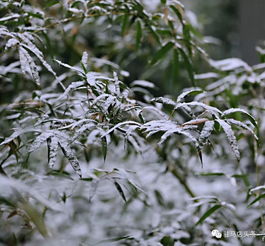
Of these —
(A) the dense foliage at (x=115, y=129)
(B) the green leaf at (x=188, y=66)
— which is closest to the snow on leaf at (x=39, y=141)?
(A) the dense foliage at (x=115, y=129)

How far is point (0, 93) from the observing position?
4.89 feet

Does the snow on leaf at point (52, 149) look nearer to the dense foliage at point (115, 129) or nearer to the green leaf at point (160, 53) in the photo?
the dense foliage at point (115, 129)

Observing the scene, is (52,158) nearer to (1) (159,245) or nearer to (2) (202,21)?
(1) (159,245)

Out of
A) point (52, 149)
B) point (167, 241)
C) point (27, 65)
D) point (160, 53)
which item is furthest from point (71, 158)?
point (160, 53)

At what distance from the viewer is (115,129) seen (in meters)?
0.63

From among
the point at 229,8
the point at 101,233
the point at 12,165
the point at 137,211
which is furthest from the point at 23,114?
the point at 229,8

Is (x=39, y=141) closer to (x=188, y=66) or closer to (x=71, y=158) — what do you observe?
(x=71, y=158)

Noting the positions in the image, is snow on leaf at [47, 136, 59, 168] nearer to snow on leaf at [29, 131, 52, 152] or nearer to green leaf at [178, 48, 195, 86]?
snow on leaf at [29, 131, 52, 152]

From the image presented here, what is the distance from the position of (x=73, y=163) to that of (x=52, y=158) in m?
0.03

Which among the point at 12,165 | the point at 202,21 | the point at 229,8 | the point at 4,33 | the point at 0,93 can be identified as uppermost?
the point at 4,33

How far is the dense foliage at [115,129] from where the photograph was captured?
589 millimetres

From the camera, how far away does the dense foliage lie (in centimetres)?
59

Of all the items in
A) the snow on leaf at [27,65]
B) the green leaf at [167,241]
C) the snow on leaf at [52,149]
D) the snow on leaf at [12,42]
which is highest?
the snow on leaf at [12,42]

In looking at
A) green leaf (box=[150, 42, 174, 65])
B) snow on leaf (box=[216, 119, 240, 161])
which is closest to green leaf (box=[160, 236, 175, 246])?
snow on leaf (box=[216, 119, 240, 161])
